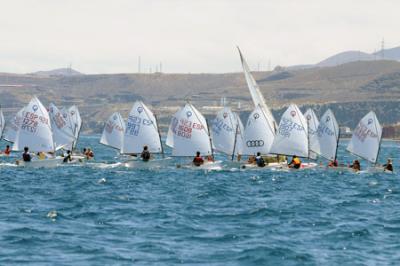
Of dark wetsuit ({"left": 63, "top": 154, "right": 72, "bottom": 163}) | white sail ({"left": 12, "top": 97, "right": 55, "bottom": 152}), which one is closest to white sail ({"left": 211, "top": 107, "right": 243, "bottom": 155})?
dark wetsuit ({"left": 63, "top": 154, "right": 72, "bottom": 163})

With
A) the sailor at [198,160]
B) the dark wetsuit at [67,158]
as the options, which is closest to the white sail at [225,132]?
the sailor at [198,160]

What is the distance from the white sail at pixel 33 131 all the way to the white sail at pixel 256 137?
1674 centimetres

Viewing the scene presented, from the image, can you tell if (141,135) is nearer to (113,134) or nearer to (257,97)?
(257,97)

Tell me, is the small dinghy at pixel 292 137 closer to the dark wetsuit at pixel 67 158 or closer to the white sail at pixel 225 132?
the white sail at pixel 225 132

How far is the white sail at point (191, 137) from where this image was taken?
256ft

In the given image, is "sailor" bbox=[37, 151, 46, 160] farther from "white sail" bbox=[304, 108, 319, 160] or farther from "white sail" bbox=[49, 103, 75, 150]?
"white sail" bbox=[304, 108, 319, 160]

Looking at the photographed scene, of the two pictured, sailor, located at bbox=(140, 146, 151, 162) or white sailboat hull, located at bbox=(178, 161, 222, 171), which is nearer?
sailor, located at bbox=(140, 146, 151, 162)

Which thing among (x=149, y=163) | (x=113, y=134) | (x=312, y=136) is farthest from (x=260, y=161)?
(x=113, y=134)

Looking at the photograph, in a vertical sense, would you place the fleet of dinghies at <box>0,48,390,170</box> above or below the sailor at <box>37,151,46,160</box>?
above

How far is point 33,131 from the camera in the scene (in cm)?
7906

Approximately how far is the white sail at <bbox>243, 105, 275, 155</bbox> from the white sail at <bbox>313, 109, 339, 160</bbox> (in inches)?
196

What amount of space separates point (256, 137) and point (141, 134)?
9974mm

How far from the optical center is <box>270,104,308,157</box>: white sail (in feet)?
261

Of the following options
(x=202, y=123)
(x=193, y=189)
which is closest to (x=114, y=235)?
(x=193, y=189)
